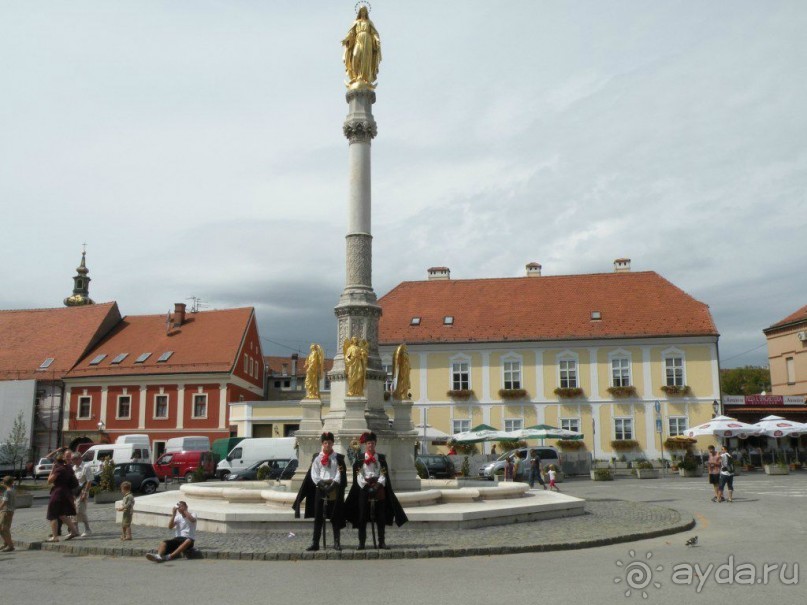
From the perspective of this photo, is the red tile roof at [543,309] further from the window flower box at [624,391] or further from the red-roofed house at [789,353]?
the red-roofed house at [789,353]

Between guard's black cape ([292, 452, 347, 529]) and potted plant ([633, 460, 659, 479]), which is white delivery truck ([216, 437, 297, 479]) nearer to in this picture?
potted plant ([633, 460, 659, 479])

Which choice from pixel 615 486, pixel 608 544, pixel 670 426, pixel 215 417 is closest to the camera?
pixel 608 544

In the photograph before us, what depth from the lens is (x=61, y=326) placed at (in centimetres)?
5556

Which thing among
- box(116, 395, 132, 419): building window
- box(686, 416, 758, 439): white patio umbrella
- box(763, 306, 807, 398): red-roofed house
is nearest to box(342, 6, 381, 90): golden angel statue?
box(686, 416, 758, 439): white patio umbrella

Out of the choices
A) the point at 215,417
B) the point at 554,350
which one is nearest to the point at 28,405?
the point at 215,417

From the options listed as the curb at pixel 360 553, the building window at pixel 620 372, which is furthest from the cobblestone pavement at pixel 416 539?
the building window at pixel 620 372

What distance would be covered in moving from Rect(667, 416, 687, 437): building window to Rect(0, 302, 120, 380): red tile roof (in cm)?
3862

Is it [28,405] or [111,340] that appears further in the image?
[111,340]

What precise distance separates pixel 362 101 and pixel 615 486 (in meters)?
17.8

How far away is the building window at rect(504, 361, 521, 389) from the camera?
45.2 m

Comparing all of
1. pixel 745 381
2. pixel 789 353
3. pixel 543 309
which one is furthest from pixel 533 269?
pixel 745 381

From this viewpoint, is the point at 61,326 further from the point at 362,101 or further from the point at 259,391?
the point at 362,101

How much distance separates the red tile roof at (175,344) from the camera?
48.8 meters

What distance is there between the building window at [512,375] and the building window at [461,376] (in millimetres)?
2220
